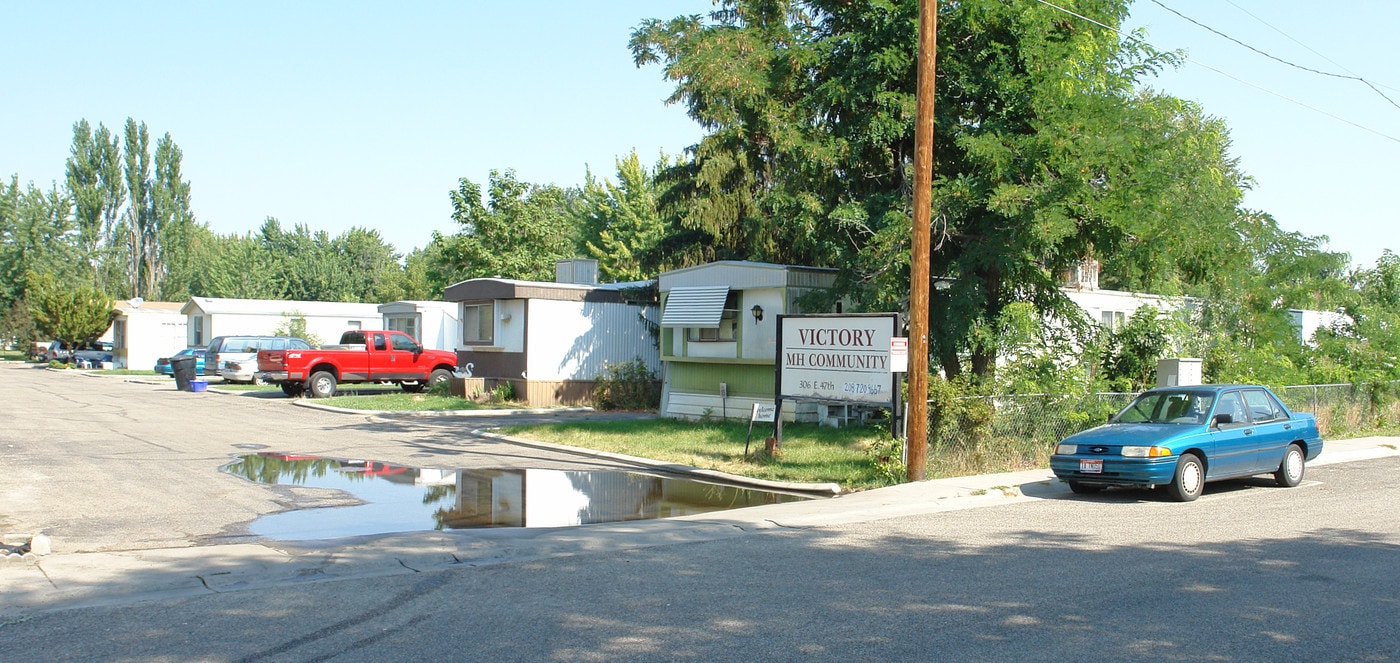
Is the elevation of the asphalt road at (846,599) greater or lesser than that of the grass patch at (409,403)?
lesser

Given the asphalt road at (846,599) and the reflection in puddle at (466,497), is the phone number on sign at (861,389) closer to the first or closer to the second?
the reflection in puddle at (466,497)

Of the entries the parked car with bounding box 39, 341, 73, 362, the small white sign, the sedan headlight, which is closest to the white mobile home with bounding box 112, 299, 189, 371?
the parked car with bounding box 39, 341, 73, 362

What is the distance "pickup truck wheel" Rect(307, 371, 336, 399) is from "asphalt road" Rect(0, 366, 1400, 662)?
18493 mm

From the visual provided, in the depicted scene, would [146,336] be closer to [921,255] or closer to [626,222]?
[626,222]

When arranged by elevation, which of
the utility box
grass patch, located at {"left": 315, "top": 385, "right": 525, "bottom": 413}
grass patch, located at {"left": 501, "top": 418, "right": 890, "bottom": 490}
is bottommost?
grass patch, located at {"left": 501, "top": 418, "right": 890, "bottom": 490}

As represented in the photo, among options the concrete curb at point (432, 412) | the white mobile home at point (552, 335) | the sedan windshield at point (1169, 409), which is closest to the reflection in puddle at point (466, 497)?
the sedan windshield at point (1169, 409)

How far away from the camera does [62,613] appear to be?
711 centimetres

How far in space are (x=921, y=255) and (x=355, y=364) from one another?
21286mm

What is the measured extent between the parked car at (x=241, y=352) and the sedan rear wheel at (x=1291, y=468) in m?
29.8

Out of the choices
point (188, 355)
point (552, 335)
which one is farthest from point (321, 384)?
point (188, 355)

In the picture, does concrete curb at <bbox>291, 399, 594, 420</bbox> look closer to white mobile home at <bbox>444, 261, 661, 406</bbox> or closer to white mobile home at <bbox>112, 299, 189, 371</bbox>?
white mobile home at <bbox>444, 261, 661, 406</bbox>

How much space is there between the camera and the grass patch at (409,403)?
2602cm

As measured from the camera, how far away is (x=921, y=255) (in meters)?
13.8

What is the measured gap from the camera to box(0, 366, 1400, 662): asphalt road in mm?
6180
